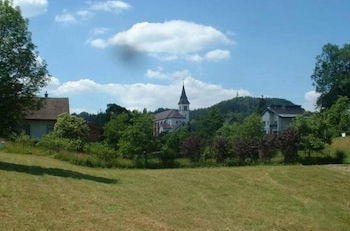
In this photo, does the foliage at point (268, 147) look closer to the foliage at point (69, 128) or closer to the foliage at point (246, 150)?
the foliage at point (246, 150)

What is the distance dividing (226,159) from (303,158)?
21.5ft

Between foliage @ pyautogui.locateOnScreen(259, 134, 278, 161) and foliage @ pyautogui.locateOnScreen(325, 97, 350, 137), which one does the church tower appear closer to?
foliage @ pyautogui.locateOnScreen(325, 97, 350, 137)

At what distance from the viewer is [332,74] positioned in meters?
95.5

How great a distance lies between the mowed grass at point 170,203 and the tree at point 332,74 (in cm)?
7242

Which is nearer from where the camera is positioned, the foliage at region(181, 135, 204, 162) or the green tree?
the foliage at region(181, 135, 204, 162)

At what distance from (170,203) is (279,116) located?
9284 centimetres

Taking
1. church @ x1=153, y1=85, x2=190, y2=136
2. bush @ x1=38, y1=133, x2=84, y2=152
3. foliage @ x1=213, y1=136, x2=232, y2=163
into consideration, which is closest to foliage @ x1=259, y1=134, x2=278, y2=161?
foliage @ x1=213, y1=136, x2=232, y2=163

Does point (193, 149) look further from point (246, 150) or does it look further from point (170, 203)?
point (170, 203)

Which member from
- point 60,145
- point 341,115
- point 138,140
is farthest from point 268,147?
point 341,115

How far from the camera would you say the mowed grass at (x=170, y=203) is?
41.7ft

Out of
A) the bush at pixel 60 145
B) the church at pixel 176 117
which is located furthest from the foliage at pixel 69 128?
the church at pixel 176 117

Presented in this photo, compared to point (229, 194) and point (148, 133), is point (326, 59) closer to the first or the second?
point (148, 133)

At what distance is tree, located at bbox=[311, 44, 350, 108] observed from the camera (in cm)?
9425

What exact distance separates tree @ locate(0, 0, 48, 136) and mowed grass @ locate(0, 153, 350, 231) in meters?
3.63
